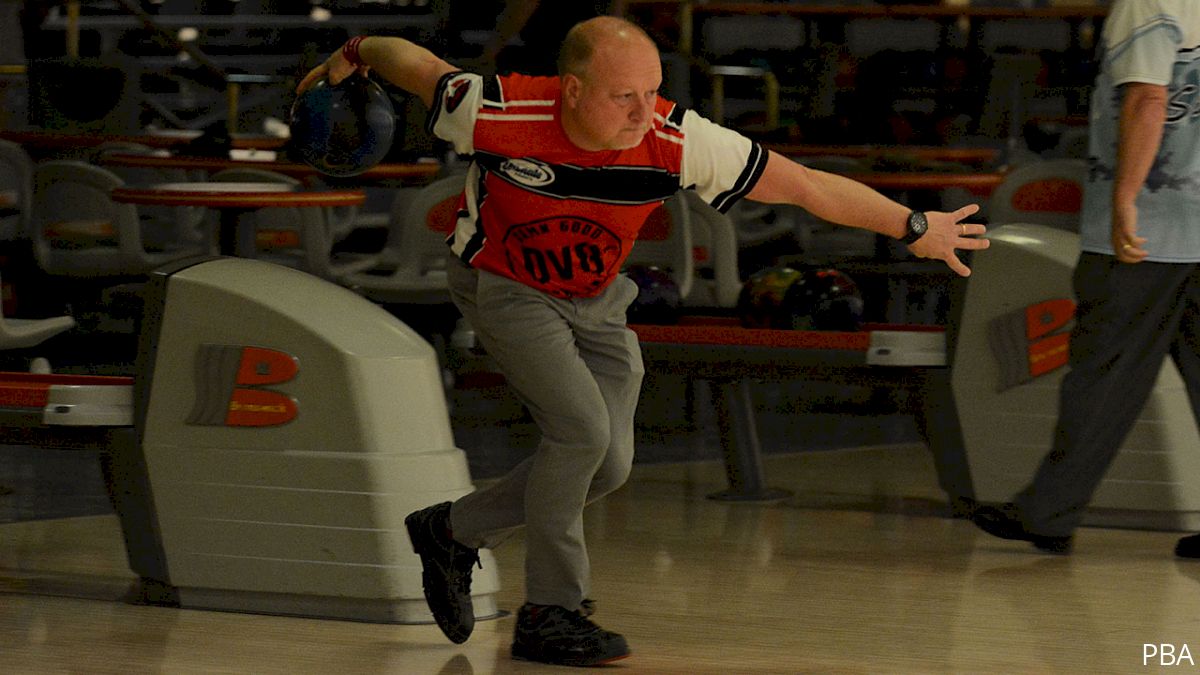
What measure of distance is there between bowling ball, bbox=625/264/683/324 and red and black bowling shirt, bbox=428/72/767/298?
5.90 ft

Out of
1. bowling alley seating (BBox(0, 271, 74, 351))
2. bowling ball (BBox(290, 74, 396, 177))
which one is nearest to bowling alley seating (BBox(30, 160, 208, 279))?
bowling alley seating (BBox(0, 271, 74, 351))

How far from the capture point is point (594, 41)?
325 cm

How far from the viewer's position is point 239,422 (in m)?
3.75

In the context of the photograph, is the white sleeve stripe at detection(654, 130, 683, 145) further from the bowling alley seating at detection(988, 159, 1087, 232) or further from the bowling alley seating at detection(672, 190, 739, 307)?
the bowling alley seating at detection(988, 159, 1087, 232)

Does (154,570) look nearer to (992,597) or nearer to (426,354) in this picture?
(426,354)

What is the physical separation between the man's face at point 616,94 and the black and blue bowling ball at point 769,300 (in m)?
1.86

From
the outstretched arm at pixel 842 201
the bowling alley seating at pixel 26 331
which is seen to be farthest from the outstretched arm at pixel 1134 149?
the bowling alley seating at pixel 26 331

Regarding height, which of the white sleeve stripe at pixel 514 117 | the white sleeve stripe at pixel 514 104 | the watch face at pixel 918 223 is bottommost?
the watch face at pixel 918 223

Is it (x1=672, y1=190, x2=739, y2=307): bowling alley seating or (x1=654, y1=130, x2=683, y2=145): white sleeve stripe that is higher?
(x1=654, y1=130, x2=683, y2=145): white sleeve stripe

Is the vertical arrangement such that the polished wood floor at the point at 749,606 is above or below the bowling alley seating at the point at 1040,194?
below

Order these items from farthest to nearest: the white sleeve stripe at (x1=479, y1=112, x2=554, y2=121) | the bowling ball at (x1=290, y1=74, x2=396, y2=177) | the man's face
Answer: the bowling ball at (x1=290, y1=74, x2=396, y2=177), the white sleeve stripe at (x1=479, y1=112, x2=554, y2=121), the man's face

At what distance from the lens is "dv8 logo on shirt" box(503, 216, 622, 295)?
3.33 m

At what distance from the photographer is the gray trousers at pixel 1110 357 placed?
4207 mm

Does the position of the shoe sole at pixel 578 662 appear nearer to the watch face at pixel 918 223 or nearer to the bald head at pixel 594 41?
the watch face at pixel 918 223
